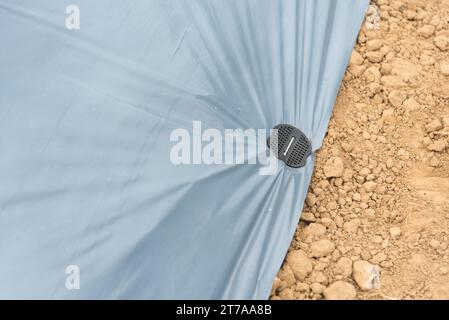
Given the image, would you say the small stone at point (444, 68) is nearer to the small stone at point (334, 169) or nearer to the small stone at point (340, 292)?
the small stone at point (334, 169)

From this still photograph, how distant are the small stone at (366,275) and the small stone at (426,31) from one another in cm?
114

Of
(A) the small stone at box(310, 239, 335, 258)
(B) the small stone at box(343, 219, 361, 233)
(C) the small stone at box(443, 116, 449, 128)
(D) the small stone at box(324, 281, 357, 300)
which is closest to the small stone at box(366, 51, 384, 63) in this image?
(C) the small stone at box(443, 116, 449, 128)

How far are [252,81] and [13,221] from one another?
0.99m

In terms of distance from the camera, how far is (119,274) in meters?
2.14

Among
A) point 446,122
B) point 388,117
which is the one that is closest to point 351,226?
point 388,117

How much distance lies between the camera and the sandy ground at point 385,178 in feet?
7.72

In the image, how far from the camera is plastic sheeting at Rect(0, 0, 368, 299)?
2.17 metres

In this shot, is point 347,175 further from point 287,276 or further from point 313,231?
point 287,276

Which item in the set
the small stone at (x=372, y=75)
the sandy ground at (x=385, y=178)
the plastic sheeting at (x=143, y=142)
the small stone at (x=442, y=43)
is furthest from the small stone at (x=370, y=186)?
the small stone at (x=442, y=43)

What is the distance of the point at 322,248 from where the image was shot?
2385 millimetres

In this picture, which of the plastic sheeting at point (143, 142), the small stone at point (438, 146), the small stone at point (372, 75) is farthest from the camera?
the small stone at point (372, 75)

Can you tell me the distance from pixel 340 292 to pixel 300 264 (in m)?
0.17

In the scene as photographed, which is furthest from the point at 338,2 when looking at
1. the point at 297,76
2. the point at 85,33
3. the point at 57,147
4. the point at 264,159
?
the point at 57,147
